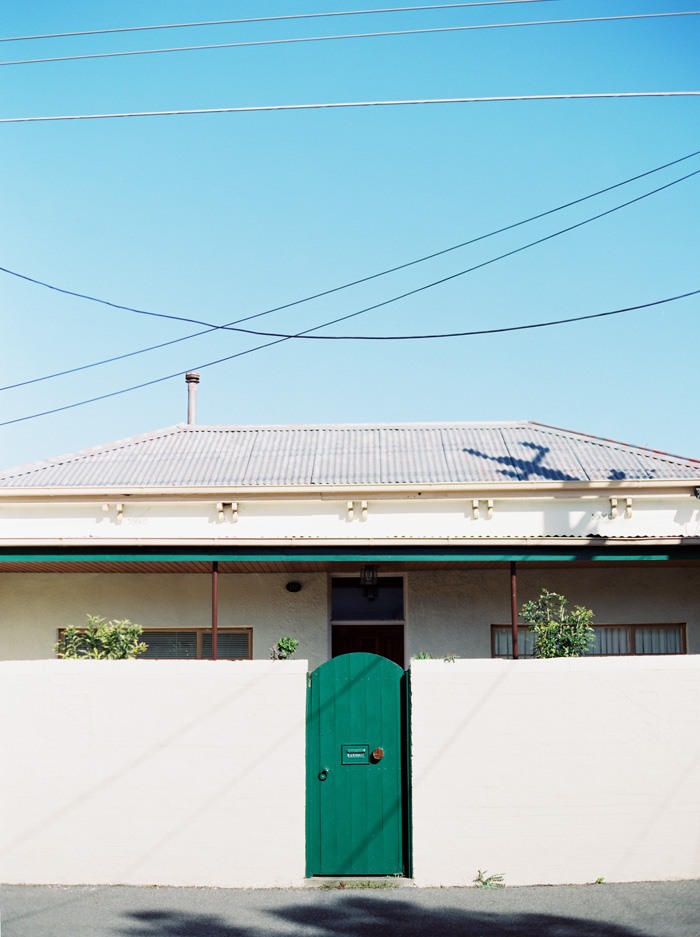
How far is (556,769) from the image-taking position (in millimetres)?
9195

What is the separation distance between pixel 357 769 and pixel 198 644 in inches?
202

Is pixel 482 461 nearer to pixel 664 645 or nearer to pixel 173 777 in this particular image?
pixel 664 645

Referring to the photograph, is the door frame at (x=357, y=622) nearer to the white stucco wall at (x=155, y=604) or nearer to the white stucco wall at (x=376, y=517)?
the white stucco wall at (x=155, y=604)

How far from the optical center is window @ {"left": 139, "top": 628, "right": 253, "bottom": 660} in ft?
45.8

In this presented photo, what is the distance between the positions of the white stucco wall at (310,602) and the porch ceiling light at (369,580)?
491 millimetres

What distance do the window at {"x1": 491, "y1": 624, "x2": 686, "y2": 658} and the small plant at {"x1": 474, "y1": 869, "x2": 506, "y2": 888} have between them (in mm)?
4879

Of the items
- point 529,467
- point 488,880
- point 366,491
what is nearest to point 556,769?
point 488,880

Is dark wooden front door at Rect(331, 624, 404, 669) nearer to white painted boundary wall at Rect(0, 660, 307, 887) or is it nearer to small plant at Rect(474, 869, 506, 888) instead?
white painted boundary wall at Rect(0, 660, 307, 887)

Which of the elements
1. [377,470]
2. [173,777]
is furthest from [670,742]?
[377,470]

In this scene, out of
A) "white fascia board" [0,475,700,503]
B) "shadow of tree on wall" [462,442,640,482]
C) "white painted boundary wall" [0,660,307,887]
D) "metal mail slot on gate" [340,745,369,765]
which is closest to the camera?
"white painted boundary wall" [0,660,307,887]

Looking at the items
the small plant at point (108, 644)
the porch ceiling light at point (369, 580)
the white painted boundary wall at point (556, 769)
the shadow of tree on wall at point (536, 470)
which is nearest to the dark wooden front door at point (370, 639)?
the porch ceiling light at point (369, 580)

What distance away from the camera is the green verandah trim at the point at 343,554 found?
12023 millimetres

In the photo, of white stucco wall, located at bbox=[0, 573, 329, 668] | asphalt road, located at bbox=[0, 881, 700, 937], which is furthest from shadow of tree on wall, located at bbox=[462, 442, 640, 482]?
asphalt road, located at bbox=[0, 881, 700, 937]

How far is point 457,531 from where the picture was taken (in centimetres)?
1472
